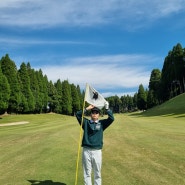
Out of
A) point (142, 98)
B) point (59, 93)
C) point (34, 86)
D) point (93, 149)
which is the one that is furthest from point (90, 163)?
point (142, 98)

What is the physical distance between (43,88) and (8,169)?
96428 mm

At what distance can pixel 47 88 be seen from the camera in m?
116

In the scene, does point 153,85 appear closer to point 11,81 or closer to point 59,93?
point 59,93

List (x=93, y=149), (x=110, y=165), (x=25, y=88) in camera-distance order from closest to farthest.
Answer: (x=93, y=149) < (x=110, y=165) < (x=25, y=88)

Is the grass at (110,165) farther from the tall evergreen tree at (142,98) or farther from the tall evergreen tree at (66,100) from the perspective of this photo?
the tall evergreen tree at (142,98)

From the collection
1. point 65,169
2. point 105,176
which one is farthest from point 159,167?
point 65,169

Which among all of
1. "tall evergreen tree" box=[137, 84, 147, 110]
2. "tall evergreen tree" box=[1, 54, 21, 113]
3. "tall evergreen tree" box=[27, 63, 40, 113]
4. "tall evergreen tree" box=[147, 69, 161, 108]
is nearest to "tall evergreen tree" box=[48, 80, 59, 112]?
"tall evergreen tree" box=[27, 63, 40, 113]

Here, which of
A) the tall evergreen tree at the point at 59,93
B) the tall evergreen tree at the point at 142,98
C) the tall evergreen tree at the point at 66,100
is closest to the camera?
the tall evergreen tree at the point at 59,93

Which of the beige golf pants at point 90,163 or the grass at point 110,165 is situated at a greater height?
the beige golf pants at point 90,163

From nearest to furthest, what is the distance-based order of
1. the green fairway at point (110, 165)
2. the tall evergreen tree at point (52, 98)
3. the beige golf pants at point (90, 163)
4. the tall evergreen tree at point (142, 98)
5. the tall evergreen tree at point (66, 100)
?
the beige golf pants at point (90, 163)
the green fairway at point (110, 165)
the tall evergreen tree at point (52, 98)
the tall evergreen tree at point (66, 100)
the tall evergreen tree at point (142, 98)

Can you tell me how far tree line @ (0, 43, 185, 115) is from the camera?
3105 inches

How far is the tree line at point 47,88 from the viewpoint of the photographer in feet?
259

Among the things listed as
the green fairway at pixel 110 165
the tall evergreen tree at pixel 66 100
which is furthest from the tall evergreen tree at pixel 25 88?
the green fairway at pixel 110 165

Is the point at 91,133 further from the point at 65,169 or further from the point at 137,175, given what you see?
the point at 65,169
